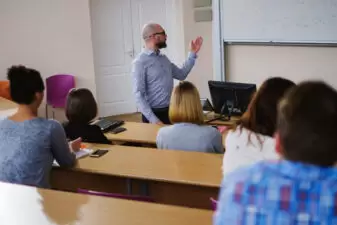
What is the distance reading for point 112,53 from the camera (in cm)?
802

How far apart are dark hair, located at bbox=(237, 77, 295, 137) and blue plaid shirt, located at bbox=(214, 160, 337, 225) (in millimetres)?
1029

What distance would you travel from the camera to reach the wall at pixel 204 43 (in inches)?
296

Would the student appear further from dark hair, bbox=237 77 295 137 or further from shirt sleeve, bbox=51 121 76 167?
shirt sleeve, bbox=51 121 76 167

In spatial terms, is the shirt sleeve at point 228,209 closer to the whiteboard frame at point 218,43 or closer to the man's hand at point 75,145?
the man's hand at point 75,145

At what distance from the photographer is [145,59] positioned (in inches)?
193


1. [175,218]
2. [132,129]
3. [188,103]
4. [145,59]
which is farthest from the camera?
[145,59]

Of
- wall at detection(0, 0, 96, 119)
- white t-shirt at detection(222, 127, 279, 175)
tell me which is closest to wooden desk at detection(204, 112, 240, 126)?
white t-shirt at detection(222, 127, 279, 175)

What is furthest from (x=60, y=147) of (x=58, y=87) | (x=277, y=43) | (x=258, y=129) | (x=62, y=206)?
(x=58, y=87)

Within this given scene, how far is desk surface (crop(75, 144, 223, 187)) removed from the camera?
121 inches

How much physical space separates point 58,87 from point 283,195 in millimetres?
6373

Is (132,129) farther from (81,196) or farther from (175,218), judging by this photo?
(175,218)

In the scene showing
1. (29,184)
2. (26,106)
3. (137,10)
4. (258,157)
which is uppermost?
(137,10)

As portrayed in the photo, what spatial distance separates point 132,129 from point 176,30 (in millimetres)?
3741

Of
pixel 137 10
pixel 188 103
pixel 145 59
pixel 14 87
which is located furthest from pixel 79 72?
pixel 14 87
